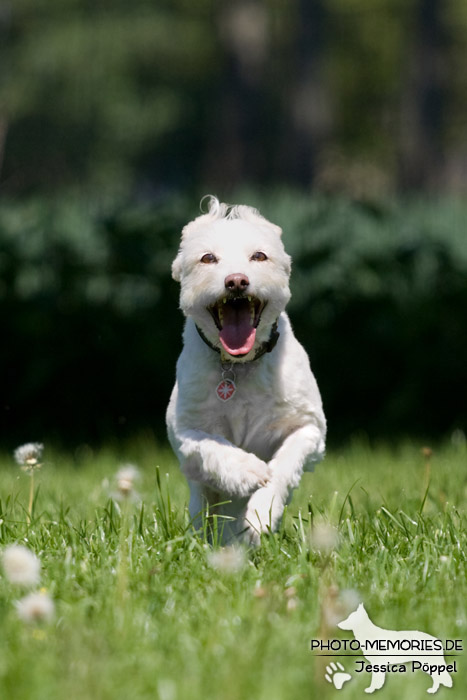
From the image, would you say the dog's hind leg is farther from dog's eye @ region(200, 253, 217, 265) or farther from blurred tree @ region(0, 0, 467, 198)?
blurred tree @ region(0, 0, 467, 198)

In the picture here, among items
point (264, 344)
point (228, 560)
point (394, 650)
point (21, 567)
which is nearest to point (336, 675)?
point (394, 650)

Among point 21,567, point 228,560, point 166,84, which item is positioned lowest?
point 21,567

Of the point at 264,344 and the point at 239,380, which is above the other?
the point at 264,344

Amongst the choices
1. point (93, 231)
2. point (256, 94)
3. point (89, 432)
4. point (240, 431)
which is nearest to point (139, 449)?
point (89, 432)

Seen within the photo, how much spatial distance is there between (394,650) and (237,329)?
143 cm

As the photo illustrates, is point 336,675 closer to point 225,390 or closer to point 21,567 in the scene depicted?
point 21,567

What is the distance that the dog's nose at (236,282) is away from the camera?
359cm

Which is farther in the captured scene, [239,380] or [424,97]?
[424,97]

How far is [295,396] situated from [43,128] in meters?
39.9

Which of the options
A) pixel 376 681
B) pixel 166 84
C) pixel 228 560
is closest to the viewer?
pixel 376 681

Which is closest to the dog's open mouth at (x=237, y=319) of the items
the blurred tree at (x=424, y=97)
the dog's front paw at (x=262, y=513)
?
the dog's front paw at (x=262, y=513)

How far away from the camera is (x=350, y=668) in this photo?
8.34ft

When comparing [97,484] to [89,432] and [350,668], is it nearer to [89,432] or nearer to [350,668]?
[89,432]

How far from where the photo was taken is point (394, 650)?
104 inches
